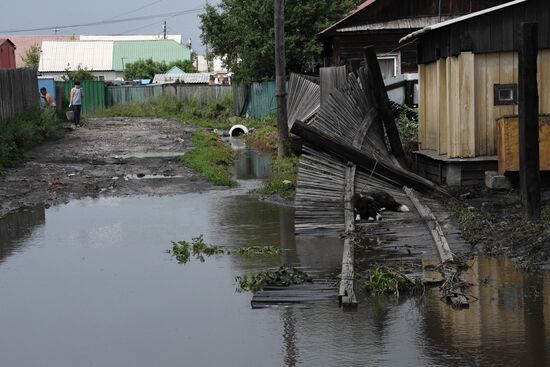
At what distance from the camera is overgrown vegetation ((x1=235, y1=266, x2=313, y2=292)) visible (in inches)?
349

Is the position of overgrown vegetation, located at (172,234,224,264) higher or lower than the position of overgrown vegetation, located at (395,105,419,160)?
lower

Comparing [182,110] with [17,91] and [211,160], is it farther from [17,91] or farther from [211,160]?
[211,160]

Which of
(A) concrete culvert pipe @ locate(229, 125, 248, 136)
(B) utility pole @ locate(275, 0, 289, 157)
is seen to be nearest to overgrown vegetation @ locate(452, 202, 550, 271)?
(B) utility pole @ locate(275, 0, 289, 157)

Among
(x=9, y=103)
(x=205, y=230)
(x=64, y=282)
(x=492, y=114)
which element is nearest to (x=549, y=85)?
(x=492, y=114)

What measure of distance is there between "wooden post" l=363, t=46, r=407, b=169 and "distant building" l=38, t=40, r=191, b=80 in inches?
2556

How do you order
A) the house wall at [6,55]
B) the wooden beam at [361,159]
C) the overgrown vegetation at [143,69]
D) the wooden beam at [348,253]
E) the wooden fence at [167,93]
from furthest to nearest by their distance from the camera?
the overgrown vegetation at [143,69] → the wooden fence at [167,93] → the house wall at [6,55] → the wooden beam at [361,159] → the wooden beam at [348,253]

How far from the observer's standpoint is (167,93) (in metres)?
46.7

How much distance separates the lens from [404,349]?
687cm

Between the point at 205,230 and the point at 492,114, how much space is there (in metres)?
4.94

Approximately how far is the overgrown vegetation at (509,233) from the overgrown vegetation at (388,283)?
1.38 meters

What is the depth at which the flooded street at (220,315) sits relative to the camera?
6.87m

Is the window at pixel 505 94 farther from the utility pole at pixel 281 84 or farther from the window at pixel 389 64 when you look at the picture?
the window at pixel 389 64

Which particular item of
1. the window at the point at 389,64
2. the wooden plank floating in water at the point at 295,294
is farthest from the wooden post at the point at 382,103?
the window at the point at 389,64

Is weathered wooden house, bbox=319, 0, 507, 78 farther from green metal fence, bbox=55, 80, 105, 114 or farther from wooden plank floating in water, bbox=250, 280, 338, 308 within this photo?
green metal fence, bbox=55, 80, 105, 114
